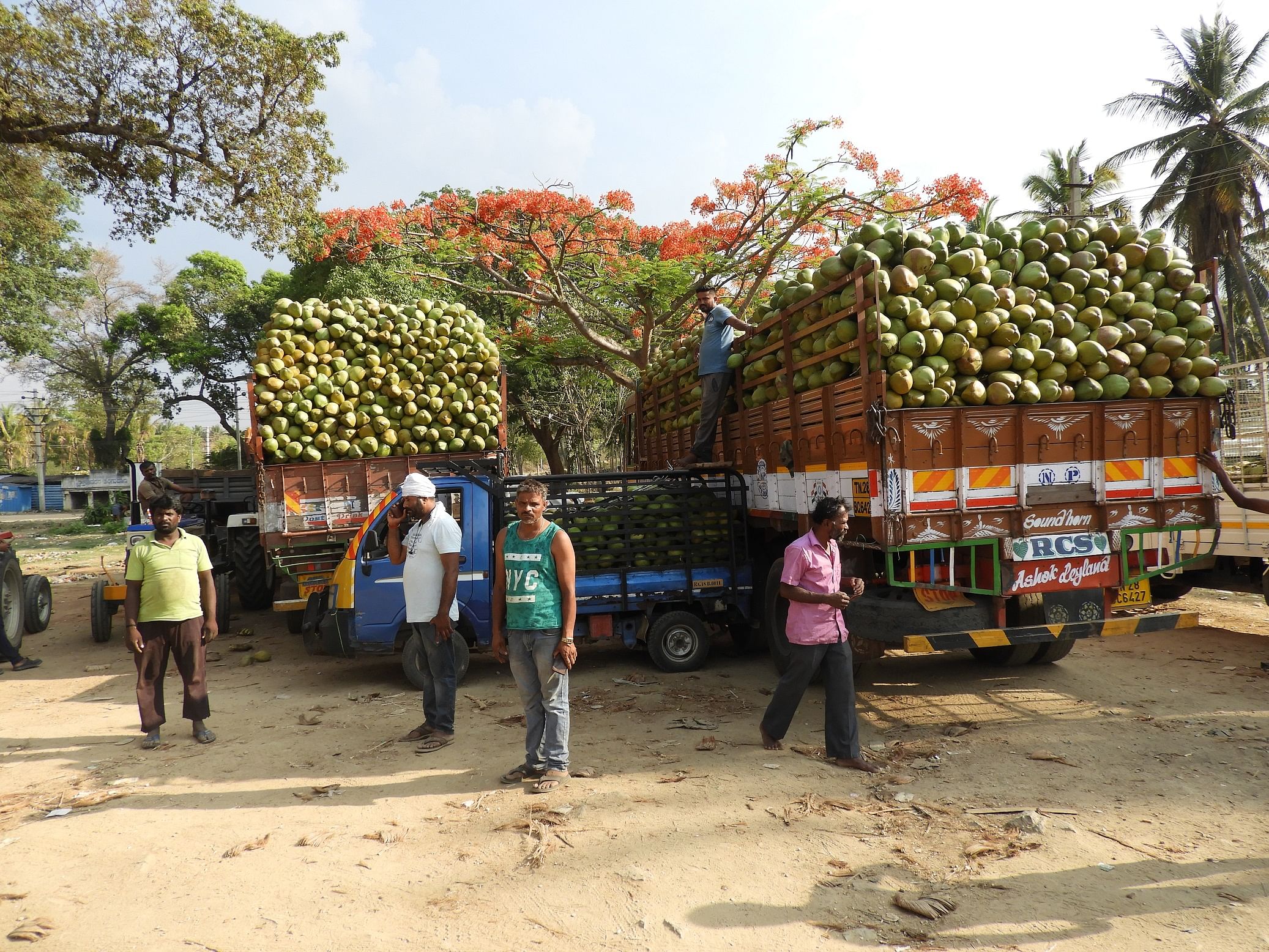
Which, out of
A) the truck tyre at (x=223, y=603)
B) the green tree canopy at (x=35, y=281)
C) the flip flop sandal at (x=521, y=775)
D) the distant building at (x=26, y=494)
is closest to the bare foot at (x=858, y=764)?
the flip flop sandal at (x=521, y=775)

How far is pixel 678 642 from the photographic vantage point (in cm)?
790

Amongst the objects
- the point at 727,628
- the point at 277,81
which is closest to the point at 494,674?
the point at 727,628

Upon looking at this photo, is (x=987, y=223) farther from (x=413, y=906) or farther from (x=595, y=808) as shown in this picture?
(x=413, y=906)

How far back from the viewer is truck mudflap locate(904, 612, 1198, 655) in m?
5.58

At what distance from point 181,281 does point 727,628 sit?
107 feet

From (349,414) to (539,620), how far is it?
5439 millimetres

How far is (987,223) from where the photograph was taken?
6.45 metres

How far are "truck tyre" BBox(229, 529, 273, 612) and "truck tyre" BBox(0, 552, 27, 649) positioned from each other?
2.51 meters

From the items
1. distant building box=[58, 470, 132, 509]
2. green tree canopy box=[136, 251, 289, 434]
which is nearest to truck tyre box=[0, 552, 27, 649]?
green tree canopy box=[136, 251, 289, 434]

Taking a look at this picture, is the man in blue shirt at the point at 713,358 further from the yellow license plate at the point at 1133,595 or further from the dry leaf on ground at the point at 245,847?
the dry leaf on ground at the point at 245,847

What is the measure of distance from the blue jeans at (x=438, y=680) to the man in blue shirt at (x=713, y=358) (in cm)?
389

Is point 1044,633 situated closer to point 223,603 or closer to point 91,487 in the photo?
point 223,603

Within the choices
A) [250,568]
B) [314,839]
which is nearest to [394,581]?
[314,839]

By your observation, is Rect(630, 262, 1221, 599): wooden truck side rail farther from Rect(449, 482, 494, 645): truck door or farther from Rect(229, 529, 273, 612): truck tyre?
Rect(229, 529, 273, 612): truck tyre
